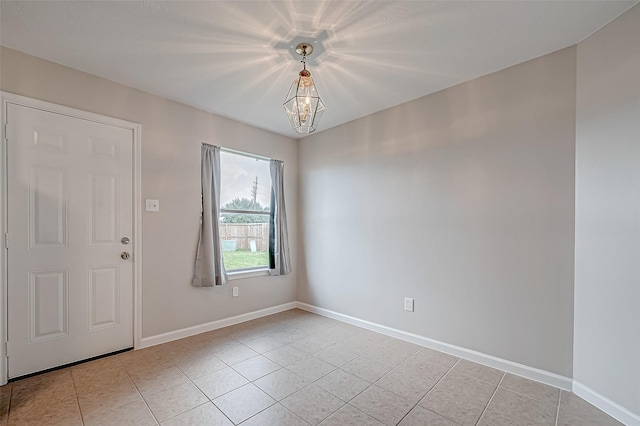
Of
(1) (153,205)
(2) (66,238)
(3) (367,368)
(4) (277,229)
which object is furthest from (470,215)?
(2) (66,238)

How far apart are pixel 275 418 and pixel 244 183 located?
2774 millimetres

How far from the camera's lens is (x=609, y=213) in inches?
75.5

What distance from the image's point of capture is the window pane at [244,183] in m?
3.69

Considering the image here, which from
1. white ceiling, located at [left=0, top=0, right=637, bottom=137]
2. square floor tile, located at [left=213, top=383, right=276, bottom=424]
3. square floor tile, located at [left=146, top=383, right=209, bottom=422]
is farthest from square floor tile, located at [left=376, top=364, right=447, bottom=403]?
white ceiling, located at [left=0, top=0, right=637, bottom=137]

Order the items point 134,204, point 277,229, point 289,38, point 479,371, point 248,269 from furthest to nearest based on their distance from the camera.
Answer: point 277,229 < point 248,269 < point 134,204 < point 479,371 < point 289,38

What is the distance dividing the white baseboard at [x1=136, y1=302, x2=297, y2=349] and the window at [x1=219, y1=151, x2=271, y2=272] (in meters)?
0.59

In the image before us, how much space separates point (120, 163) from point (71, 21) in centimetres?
119

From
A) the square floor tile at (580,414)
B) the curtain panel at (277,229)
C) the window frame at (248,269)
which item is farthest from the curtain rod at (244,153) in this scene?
the square floor tile at (580,414)

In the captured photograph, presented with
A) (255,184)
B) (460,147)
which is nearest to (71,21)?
(255,184)

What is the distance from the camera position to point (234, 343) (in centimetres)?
300

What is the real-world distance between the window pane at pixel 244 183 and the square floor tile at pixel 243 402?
210 centimetres

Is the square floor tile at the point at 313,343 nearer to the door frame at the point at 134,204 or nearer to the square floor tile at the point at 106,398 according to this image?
the square floor tile at the point at 106,398

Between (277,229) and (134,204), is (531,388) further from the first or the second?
(134,204)

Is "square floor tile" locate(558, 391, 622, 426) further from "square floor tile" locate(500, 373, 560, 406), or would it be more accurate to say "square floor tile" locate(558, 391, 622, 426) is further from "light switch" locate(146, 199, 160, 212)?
"light switch" locate(146, 199, 160, 212)
